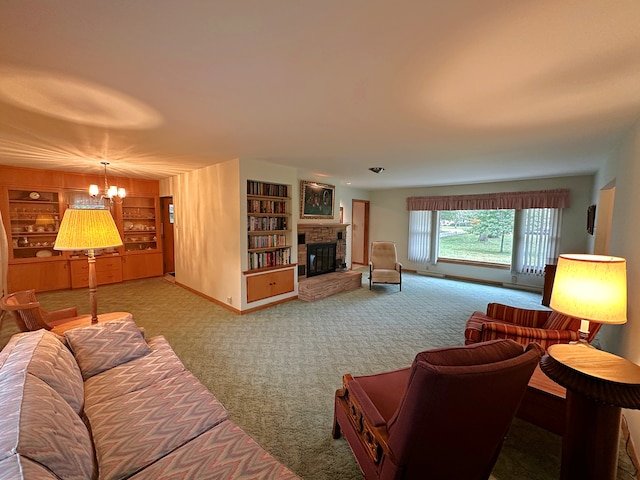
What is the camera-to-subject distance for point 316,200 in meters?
5.69

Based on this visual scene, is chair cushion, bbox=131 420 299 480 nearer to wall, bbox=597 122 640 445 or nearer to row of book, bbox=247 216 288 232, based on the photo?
wall, bbox=597 122 640 445

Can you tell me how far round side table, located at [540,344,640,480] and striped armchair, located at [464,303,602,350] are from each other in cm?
75

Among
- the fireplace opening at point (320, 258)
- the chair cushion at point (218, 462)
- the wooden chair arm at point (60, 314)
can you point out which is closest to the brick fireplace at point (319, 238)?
the fireplace opening at point (320, 258)

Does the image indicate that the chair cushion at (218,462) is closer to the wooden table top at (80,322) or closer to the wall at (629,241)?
the wooden table top at (80,322)

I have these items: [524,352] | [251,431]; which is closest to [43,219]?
[251,431]

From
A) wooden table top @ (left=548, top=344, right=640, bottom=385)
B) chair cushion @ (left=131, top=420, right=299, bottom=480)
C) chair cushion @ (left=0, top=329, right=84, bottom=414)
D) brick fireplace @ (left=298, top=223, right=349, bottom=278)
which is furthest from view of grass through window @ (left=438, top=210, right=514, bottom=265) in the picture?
chair cushion @ (left=0, top=329, right=84, bottom=414)

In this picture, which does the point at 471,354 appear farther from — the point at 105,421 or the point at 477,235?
the point at 477,235

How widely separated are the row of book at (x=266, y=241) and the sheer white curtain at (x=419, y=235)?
13.1 ft

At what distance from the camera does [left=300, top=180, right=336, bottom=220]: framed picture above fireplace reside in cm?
538

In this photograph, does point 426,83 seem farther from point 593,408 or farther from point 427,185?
point 427,185

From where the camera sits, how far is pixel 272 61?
4.99 ft

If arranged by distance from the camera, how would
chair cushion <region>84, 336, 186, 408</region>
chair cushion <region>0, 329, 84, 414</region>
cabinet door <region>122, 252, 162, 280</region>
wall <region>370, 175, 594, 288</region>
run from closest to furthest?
1. chair cushion <region>0, 329, 84, 414</region>
2. chair cushion <region>84, 336, 186, 408</region>
3. wall <region>370, 175, 594, 288</region>
4. cabinet door <region>122, 252, 162, 280</region>

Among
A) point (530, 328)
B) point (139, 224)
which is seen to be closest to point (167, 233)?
point (139, 224)

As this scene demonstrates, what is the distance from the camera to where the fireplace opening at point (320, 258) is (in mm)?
5551
